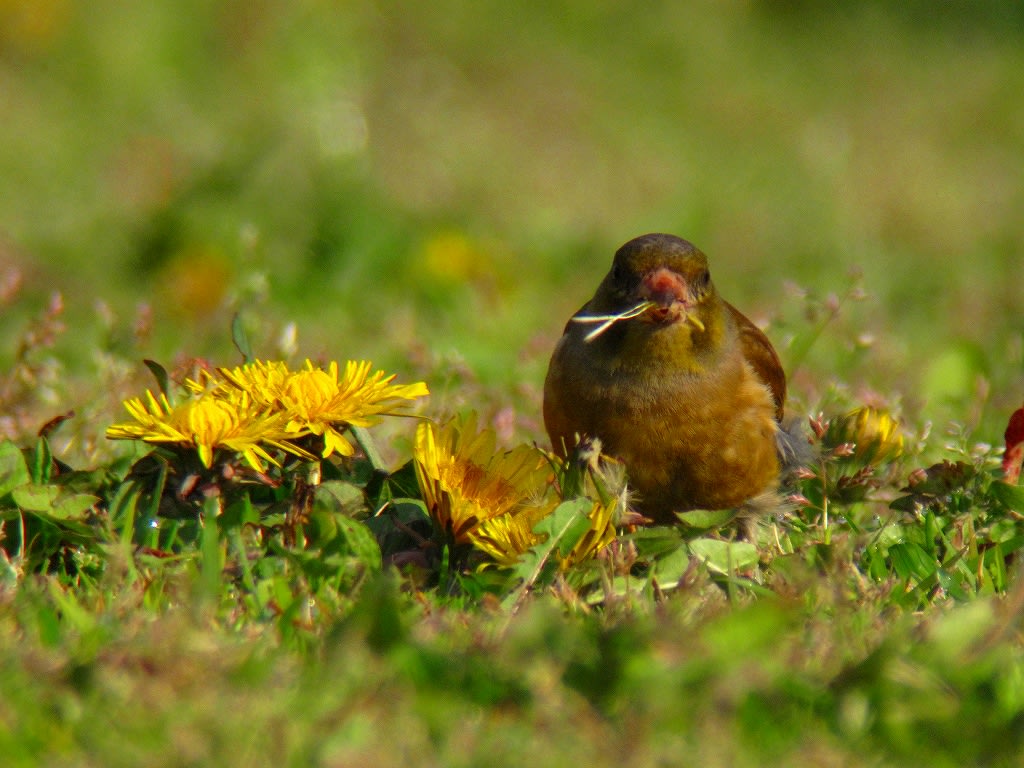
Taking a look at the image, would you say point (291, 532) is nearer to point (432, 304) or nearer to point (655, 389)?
point (655, 389)

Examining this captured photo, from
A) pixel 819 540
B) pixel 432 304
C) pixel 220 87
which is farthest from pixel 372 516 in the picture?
pixel 220 87

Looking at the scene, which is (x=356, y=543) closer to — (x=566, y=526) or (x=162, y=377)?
(x=566, y=526)

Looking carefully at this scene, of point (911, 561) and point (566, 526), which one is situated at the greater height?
point (566, 526)

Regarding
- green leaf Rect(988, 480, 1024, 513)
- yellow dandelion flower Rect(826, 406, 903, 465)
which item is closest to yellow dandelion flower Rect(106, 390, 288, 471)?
yellow dandelion flower Rect(826, 406, 903, 465)

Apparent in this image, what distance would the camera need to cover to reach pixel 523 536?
325 centimetres

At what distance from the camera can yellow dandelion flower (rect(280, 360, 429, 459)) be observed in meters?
3.32

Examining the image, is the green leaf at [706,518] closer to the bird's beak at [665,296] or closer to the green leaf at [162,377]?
the bird's beak at [665,296]

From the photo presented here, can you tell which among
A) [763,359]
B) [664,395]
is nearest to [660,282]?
[664,395]

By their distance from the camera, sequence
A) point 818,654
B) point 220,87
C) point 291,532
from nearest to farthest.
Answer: point 818,654 → point 291,532 → point 220,87

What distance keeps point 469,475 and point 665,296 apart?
0.72m

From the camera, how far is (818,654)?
2645mm

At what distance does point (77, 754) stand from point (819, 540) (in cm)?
Answer: 189

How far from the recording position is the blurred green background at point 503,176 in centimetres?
602

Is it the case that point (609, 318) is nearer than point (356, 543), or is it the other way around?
point (356, 543)
